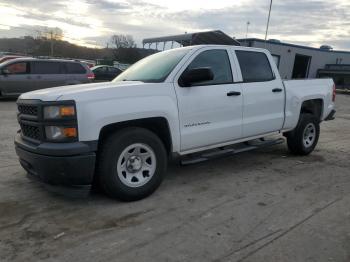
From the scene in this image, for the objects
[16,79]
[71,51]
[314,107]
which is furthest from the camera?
[71,51]

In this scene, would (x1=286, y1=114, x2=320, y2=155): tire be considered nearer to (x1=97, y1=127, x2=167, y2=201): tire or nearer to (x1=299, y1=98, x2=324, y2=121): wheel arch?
(x1=299, y1=98, x2=324, y2=121): wheel arch

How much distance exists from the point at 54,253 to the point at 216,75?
3.28m

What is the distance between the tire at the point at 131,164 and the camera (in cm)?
436

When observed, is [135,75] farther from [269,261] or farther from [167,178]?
[269,261]

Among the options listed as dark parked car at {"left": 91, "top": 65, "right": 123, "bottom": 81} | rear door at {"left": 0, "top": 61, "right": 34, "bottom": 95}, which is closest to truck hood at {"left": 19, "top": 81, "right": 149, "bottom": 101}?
rear door at {"left": 0, "top": 61, "right": 34, "bottom": 95}

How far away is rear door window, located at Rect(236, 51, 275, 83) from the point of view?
5.95 m

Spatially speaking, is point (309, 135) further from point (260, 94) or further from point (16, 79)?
point (16, 79)

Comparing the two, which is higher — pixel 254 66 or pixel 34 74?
pixel 254 66

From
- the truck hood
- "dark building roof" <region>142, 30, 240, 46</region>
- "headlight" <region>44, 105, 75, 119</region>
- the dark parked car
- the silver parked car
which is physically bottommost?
the dark parked car

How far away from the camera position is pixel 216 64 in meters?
5.58

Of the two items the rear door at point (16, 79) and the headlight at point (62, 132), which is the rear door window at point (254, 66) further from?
the rear door at point (16, 79)

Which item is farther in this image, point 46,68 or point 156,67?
point 46,68

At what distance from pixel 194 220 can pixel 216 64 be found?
8.01ft

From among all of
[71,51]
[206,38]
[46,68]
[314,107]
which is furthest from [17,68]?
[71,51]
